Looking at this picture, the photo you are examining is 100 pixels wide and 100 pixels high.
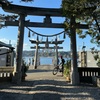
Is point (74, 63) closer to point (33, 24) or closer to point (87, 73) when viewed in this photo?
point (87, 73)

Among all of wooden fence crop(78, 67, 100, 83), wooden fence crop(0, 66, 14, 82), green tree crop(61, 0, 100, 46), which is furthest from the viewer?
wooden fence crop(78, 67, 100, 83)

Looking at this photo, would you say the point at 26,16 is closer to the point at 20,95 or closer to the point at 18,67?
the point at 18,67

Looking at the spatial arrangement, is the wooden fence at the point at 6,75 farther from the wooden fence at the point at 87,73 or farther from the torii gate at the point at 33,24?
the wooden fence at the point at 87,73

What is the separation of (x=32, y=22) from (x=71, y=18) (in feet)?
8.46

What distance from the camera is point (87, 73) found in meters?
14.4

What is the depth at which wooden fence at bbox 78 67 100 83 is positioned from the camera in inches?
558

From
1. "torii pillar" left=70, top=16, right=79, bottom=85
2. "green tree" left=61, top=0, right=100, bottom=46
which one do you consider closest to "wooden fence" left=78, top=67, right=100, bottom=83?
"torii pillar" left=70, top=16, right=79, bottom=85


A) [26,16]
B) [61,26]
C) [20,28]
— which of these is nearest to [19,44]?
[20,28]

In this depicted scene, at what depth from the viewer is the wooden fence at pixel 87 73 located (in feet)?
A: 46.5

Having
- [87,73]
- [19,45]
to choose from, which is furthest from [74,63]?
[19,45]

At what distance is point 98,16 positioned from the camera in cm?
1082

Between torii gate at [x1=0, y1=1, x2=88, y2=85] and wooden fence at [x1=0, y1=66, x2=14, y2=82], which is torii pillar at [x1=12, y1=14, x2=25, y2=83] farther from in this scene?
wooden fence at [x1=0, y1=66, x2=14, y2=82]

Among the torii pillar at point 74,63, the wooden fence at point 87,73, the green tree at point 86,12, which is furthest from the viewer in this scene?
the wooden fence at point 87,73

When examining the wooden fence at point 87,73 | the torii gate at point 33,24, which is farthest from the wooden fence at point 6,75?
the wooden fence at point 87,73
